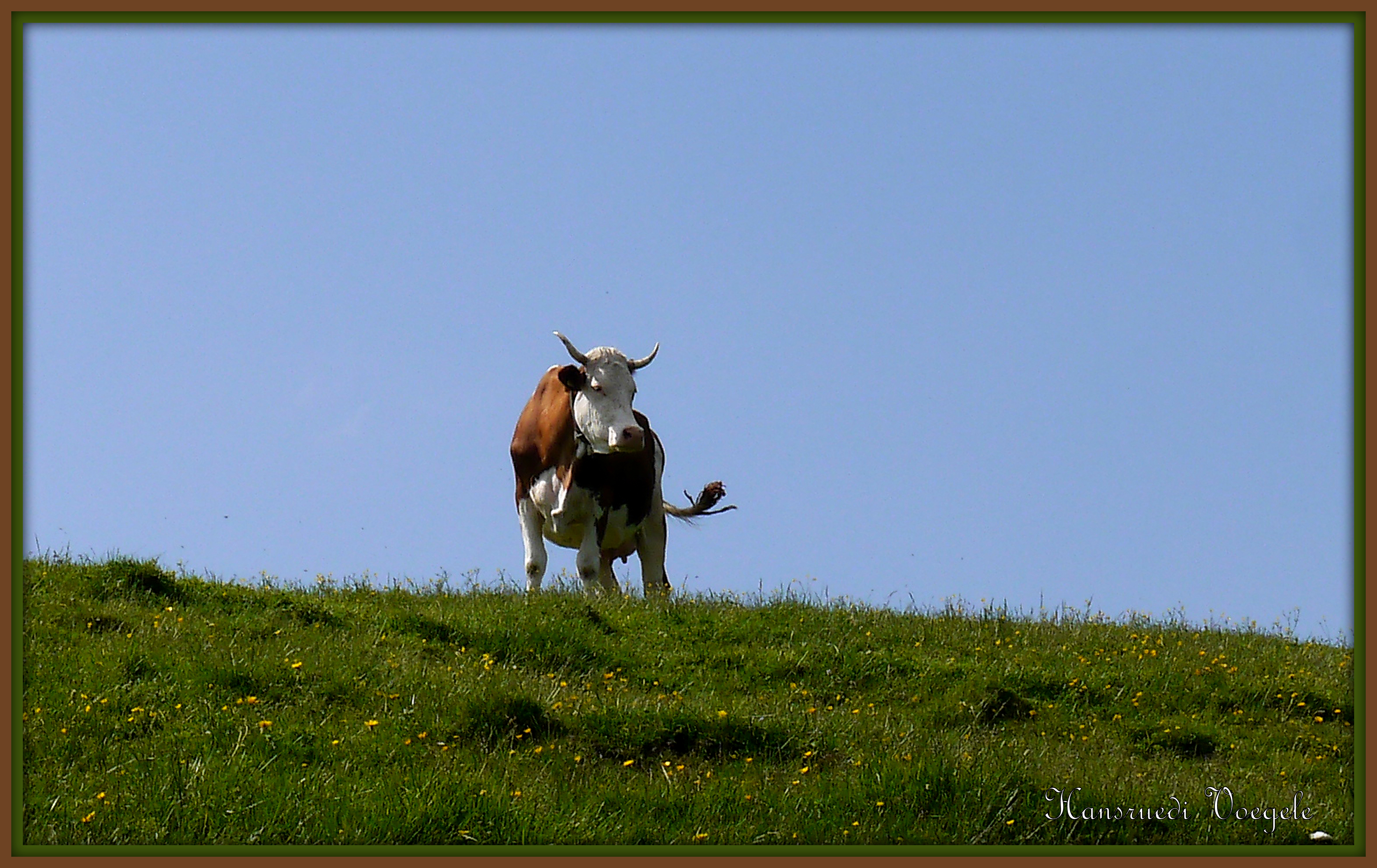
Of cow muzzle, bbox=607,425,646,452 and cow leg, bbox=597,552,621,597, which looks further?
cow leg, bbox=597,552,621,597

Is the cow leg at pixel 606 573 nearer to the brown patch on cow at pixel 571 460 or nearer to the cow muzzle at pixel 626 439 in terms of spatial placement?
the brown patch on cow at pixel 571 460

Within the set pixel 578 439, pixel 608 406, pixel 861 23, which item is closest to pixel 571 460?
pixel 578 439

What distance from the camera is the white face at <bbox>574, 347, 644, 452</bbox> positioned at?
622 inches

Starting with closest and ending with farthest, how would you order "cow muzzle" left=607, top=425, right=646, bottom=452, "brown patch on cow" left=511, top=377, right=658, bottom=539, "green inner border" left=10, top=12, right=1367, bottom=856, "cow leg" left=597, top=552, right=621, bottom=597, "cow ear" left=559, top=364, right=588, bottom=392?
1. "green inner border" left=10, top=12, right=1367, bottom=856
2. "cow muzzle" left=607, top=425, right=646, bottom=452
3. "cow ear" left=559, top=364, right=588, bottom=392
4. "brown patch on cow" left=511, top=377, right=658, bottom=539
5. "cow leg" left=597, top=552, right=621, bottom=597

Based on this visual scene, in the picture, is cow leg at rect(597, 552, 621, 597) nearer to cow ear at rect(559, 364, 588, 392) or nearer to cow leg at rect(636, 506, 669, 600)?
cow leg at rect(636, 506, 669, 600)

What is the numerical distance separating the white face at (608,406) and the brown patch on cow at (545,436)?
0.25m

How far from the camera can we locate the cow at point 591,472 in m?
16.1

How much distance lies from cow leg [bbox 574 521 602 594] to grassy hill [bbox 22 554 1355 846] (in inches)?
69.0

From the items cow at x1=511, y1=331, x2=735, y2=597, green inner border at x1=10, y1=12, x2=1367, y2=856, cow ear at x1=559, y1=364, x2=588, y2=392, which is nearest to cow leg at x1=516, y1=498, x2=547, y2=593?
cow at x1=511, y1=331, x2=735, y2=597

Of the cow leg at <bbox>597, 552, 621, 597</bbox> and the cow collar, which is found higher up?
the cow collar

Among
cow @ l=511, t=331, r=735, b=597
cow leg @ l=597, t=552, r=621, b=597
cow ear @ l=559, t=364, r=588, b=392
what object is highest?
cow ear @ l=559, t=364, r=588, b=392

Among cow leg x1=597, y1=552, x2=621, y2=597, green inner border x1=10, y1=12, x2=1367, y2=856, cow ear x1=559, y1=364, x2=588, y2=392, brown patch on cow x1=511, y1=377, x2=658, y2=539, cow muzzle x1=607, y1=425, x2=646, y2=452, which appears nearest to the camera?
green inner border x1=10, y1=12, x2=1367, y2=856

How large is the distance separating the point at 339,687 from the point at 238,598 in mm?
2910
